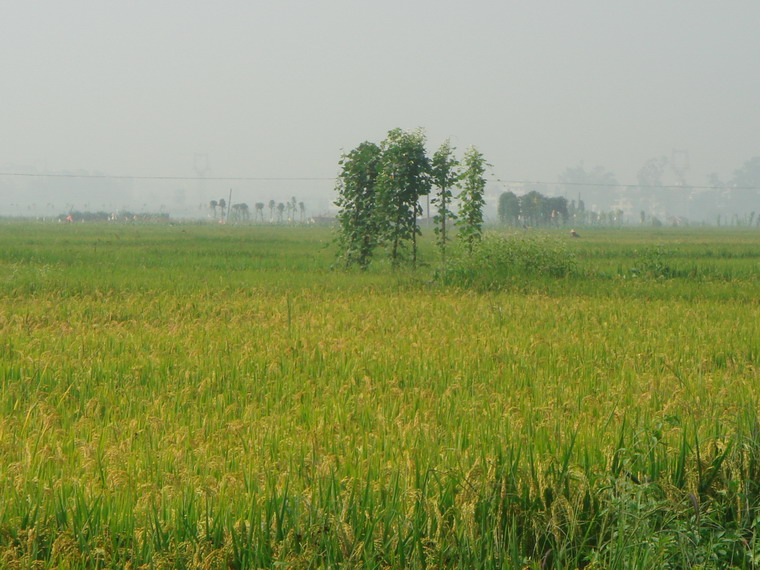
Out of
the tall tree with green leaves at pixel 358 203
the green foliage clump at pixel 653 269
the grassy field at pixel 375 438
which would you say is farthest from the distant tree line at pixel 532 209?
the grassy field at pixel 375 438

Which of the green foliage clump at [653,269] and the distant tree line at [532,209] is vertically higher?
the distant tree line at [532,209]

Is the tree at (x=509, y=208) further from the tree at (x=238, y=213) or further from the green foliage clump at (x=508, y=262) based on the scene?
the green foliage clump at (x=508, y=262)

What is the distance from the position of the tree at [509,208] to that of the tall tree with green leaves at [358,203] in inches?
3826

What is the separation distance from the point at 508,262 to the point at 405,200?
3905 millimetres

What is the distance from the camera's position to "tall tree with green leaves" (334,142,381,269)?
1928cm

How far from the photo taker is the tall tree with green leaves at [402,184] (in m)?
18.3

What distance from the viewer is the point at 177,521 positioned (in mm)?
2965

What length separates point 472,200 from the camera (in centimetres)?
1861

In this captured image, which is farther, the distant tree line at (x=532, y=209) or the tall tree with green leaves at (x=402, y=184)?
the distant tree line at (x=532, y=209)

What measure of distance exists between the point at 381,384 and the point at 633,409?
175 centimetres

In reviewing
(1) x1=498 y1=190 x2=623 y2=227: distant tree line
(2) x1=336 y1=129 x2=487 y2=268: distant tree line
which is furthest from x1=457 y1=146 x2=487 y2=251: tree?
(1) x1=498 y1=190 x2=623 y2=227: distant tree line

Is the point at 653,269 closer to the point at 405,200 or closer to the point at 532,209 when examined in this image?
the point at 405,200

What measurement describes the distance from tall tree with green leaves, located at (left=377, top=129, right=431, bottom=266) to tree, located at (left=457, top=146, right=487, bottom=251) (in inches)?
36.0

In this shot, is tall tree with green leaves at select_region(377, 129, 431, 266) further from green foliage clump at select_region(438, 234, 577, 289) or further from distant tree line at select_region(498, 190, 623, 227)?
distant tree line at select_region(498, 190, 623, 227)
